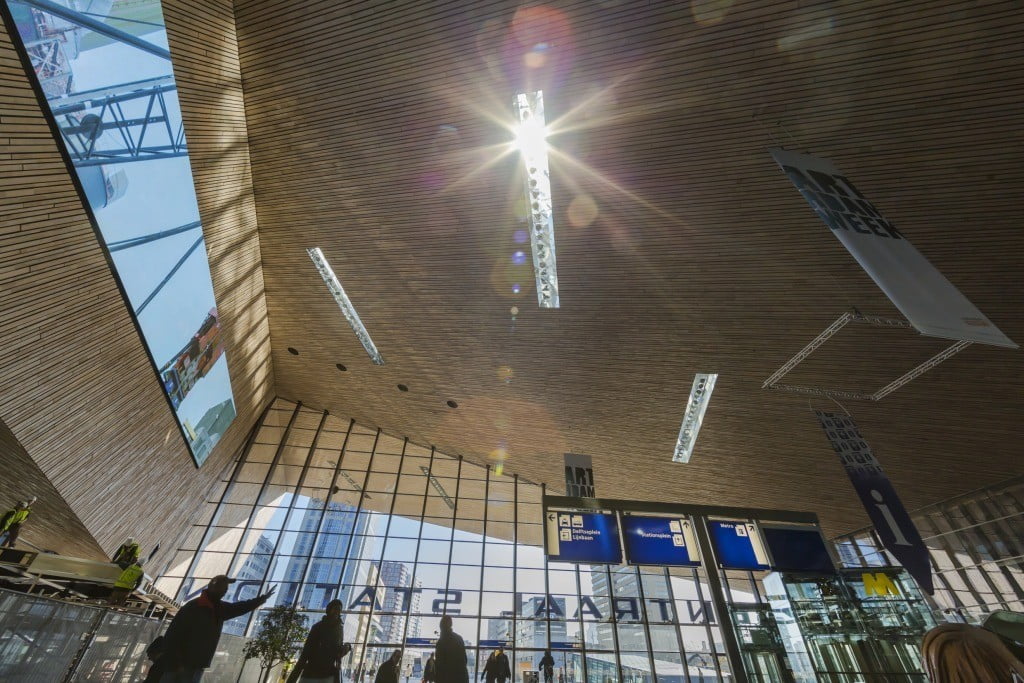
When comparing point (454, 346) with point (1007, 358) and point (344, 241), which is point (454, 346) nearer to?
point (344, 241)

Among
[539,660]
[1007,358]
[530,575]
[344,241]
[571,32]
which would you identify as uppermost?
[344,241]

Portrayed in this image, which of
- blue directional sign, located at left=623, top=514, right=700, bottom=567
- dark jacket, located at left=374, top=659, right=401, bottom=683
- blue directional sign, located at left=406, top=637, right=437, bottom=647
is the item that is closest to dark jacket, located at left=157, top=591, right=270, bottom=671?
dark jacket, located at left=374, top=659, right=401, bottom=683

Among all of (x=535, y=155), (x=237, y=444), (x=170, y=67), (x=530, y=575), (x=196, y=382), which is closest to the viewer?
(x=170, y=67)

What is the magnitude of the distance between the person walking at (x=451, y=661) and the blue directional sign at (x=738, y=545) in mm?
3364

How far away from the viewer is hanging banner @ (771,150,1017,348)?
3.53 meters

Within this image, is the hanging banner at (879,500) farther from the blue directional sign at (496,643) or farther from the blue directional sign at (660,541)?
the blue directional sign at (496,643)

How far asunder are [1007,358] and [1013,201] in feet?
9.70

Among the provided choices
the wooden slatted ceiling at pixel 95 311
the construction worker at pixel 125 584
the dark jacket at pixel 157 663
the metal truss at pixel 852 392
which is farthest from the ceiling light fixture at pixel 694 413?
the wooden slatted ceiling at pixel 95 311

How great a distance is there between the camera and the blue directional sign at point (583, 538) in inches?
253

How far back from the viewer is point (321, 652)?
3459 mm

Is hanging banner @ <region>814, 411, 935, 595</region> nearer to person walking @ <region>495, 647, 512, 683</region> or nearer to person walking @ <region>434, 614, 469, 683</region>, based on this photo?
person walking @ <region>434, 614, 469, 683</region>

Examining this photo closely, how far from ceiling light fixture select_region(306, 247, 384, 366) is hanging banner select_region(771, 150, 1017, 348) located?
26.3ft

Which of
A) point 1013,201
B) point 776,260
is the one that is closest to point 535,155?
point 776,260

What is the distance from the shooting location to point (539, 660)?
471 inches
